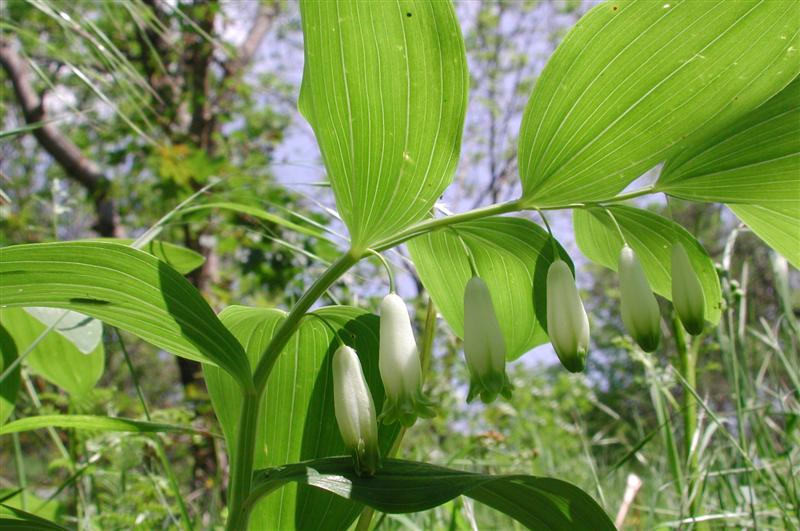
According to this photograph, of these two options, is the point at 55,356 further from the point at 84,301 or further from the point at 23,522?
the point at 84,301

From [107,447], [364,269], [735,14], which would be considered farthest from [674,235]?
[364,269]

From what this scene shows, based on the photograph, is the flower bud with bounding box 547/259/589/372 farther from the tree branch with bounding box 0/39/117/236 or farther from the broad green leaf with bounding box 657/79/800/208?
the tree branch with bounding box 0/39/117/236

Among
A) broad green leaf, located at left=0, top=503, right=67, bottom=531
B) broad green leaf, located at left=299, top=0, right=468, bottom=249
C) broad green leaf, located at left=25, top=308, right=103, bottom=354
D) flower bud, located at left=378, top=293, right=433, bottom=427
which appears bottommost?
broad green leaf, located at left=0, top=503, right=67, bottom=531

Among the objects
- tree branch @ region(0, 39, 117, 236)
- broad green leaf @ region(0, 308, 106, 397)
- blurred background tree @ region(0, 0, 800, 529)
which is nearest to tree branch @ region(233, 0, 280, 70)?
blurred background tree @ region(0, 0, 800, 529)

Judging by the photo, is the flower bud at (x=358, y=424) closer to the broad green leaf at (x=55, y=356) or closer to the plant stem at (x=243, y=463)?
the plant stem at (x=243, y=463)

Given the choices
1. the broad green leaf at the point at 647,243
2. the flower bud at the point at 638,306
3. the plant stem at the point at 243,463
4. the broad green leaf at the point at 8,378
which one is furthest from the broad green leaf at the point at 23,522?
the broad green leaf at the point at 647,243

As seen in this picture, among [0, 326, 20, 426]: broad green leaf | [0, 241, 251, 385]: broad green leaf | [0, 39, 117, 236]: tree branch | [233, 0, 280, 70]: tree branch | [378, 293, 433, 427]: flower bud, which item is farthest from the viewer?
[233, 0, 280, 70]: tree branch
